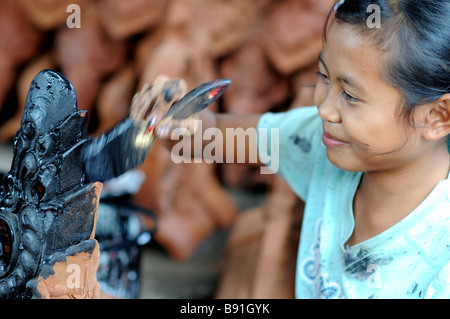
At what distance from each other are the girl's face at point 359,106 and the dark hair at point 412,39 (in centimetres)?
2

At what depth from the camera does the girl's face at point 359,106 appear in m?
1.02

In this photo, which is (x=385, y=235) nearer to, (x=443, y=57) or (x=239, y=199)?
(x=443, y=57)

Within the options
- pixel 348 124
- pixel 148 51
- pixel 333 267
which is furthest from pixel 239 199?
pixel 348 124

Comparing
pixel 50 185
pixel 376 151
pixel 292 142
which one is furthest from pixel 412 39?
pixel 50 185

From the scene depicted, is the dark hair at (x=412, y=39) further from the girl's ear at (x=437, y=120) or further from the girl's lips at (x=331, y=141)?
the girl's lips at (x=331, y=141)

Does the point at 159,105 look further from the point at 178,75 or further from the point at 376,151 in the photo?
the point at 178,75

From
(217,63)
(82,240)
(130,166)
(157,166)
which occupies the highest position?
(217,63)

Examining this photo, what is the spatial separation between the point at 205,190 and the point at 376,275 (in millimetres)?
1604

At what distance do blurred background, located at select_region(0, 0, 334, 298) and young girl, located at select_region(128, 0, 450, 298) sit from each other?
68 centimetres

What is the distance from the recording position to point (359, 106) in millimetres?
1040

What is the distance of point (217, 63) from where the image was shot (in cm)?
297

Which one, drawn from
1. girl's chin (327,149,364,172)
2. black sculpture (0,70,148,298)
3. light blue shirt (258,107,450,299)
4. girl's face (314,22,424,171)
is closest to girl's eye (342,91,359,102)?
girl's face (314,22,424,171)

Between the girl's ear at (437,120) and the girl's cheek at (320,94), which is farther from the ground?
the girl's cheek at (320,94)

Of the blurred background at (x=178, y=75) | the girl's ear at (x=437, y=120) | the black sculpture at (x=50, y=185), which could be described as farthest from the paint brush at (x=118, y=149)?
the blurred background at (x=178, y=75)
